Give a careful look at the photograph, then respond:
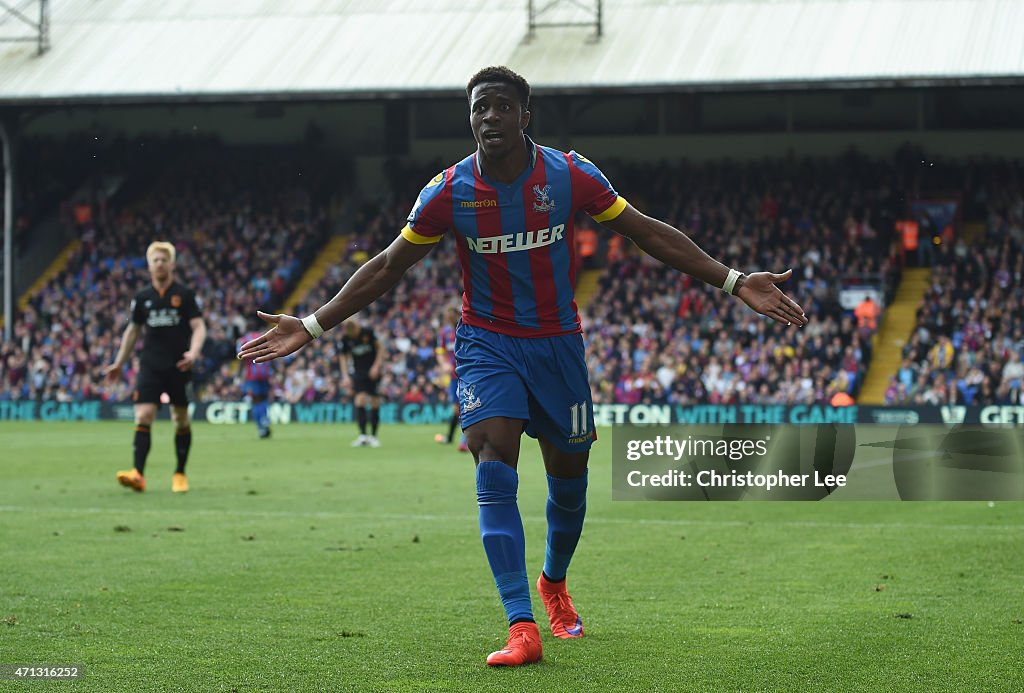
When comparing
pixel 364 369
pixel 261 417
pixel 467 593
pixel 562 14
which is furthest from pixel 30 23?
pixel 467 593

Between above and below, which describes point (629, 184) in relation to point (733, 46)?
below

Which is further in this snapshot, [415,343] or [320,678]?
[415,343]

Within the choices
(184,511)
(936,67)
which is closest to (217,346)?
(936,67)

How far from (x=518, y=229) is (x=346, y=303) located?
76 centimetres

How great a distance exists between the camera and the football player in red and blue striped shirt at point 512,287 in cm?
578

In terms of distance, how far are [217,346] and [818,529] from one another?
87.3 feet

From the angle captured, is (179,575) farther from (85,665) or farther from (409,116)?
(409,116)

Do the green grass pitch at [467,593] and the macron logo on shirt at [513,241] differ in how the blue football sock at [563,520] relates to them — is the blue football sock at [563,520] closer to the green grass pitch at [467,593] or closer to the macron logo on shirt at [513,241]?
the green grass pitch at [467,593]

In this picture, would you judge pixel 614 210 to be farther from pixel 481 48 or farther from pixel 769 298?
pixel 481 48

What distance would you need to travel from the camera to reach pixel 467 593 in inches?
283

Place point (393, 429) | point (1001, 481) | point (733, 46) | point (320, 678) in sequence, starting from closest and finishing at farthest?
1. point (320, 678)
2. point (1001, 481)
3. point (393, 429)
4. point (733, 46)

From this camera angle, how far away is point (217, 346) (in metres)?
35.2

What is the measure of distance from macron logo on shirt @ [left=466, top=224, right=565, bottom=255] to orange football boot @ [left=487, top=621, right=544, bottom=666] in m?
1.51

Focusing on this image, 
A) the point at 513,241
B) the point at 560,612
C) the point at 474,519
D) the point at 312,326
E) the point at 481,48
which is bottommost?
the point at 474,519
